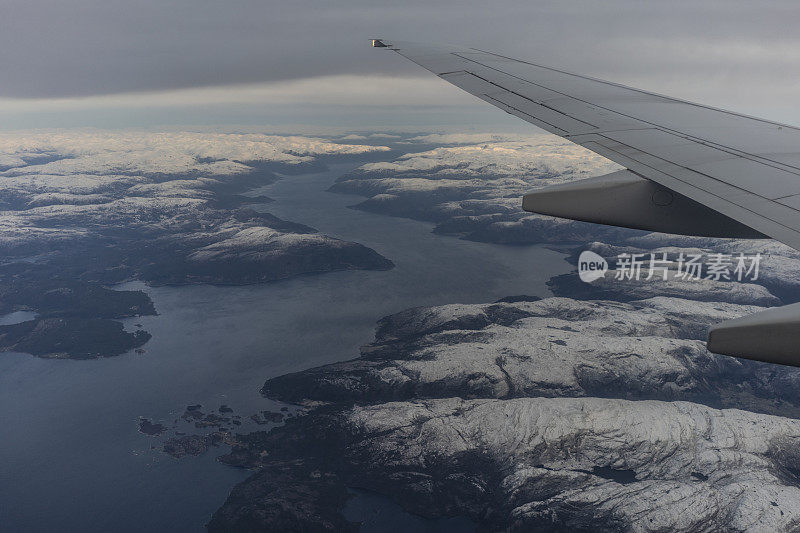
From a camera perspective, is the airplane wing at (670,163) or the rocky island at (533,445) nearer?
the airplane wing at (670,163)

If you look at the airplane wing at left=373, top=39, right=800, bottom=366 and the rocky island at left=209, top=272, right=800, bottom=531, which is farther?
the rocky island at left=209, top=272, right=800, bottom=531

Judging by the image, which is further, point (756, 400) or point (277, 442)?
point (756, 400)

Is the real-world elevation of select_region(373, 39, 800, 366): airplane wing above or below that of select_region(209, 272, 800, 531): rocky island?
above

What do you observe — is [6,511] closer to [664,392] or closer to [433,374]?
[433,374]

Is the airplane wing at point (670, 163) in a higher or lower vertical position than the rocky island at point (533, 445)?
higher

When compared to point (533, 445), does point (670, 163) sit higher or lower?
higher

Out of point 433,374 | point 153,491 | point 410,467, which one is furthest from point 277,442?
point 433,374

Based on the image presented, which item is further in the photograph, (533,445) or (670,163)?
(533,445)

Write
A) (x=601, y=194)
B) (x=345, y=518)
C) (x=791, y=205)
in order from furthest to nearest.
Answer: (x=345, y=518) < (x=601, y=194) < (x=791, y=205)
